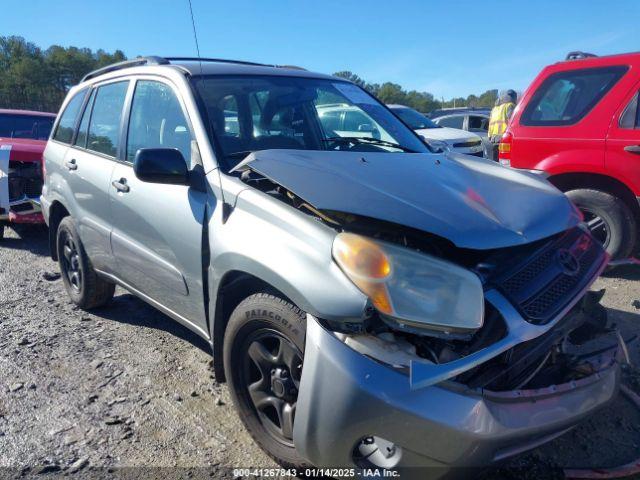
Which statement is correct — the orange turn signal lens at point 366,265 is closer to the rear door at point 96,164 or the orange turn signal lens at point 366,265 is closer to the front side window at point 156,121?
the front side window at point 156,121

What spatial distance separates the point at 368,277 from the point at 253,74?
6.39 feet

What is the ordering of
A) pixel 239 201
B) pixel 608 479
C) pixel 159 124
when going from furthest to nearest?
1. pixel 159 124
2. pixel 239 201
3. pixel 608 479

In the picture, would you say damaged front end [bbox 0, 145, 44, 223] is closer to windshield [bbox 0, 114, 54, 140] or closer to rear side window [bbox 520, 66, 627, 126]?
windshield [bbox 0, 114, 54, 140]

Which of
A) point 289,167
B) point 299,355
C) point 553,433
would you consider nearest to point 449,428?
point 553,433

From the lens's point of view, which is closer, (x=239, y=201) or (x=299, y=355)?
(x=299, y=355)

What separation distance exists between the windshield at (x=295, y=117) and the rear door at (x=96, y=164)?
97 centimetres

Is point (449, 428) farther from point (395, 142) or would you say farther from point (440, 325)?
point (395, 142)

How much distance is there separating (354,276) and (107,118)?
2.70m

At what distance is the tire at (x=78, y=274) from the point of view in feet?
13.4

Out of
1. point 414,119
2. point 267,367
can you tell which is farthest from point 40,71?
point 267,367

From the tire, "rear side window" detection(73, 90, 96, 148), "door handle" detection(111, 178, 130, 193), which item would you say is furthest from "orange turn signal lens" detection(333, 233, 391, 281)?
"rear side window" detection(73, 90, 96, 148)

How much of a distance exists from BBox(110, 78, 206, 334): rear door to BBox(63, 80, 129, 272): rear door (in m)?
0.17

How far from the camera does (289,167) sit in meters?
2.33

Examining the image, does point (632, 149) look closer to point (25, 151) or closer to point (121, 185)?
point (121, 185)
